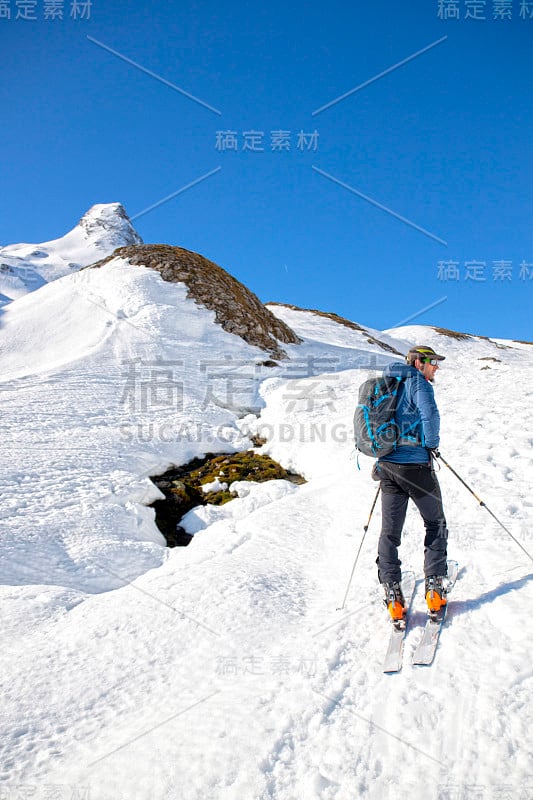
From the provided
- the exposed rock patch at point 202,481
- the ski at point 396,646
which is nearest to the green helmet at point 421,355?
the ski at point 396,646

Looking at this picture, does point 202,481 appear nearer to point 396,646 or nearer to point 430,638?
point 396,646

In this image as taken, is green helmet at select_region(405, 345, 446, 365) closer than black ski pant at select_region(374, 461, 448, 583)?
No

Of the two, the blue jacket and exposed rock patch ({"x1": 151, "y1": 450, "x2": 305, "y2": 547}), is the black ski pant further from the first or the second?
exposed rock patch ({"x1": 151, "y1": 450, "x2": 305, "y2": 547})

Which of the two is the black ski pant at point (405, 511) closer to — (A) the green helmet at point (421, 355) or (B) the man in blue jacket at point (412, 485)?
(B) the man in blue jacket at point (412, 485)

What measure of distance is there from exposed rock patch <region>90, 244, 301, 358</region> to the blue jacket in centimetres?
2133

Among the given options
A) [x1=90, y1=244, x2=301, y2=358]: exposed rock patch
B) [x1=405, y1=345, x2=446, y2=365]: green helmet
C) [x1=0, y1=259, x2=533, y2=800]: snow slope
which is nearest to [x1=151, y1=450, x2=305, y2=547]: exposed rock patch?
[x1=0, y1=259, x2=533, y2=800]: snow slope

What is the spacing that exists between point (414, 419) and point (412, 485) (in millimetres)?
734

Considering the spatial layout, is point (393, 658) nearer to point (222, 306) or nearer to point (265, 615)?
point (265, 615)

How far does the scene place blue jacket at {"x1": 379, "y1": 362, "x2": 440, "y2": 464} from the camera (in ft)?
14.9

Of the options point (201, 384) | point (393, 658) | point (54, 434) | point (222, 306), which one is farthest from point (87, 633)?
point (222, 306)

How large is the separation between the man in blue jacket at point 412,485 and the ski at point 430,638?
10 cm

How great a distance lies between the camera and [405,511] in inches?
179

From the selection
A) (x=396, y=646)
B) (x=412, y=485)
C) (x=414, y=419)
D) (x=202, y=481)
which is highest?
(x=414, y=419)

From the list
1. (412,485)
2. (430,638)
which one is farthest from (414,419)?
(430,638)
